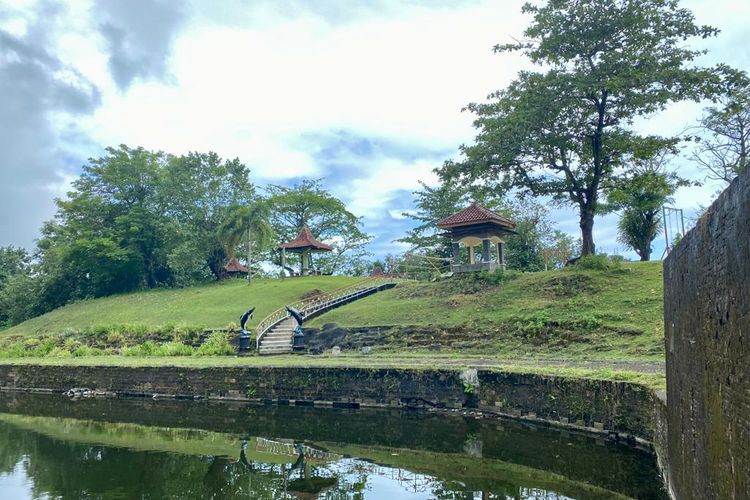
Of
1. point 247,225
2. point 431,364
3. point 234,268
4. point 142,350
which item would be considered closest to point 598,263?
point 431,364

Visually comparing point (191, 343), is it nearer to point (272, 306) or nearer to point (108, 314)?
point (272, 306)

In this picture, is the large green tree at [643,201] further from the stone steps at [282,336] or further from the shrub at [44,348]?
the shrub at [44,348]

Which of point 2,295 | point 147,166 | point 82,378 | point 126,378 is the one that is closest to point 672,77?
point 126,378

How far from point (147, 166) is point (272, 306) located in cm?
2141

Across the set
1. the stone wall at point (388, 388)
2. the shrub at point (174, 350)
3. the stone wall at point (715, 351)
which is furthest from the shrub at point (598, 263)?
the shrub at point (174, 350)

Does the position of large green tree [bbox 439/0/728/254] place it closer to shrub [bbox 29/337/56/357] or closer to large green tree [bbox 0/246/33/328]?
shrub [bbox 29/337/56/357]

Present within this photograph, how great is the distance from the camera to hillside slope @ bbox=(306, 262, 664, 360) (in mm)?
18469

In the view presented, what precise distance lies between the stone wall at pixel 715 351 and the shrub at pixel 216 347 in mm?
21459

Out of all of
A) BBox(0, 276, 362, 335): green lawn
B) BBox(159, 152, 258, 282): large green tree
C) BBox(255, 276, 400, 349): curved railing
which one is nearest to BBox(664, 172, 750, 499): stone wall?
BBox(255, 276, 400, 349): curved railing

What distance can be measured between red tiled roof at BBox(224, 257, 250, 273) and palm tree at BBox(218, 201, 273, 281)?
23.1ft

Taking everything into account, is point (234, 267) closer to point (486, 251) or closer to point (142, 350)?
point (142, 350)

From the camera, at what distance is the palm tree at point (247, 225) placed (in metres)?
39.2

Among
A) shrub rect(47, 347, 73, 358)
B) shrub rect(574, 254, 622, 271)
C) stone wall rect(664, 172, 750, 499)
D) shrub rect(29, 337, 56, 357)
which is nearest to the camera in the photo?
stone wall rect(664, 172, 750, 499)

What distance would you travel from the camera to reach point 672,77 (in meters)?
22.2
